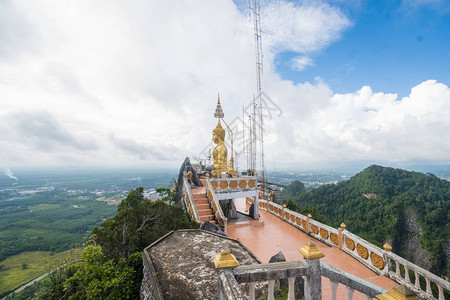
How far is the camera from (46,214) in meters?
52.4

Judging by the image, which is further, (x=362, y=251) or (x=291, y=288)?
(x=362, y=251)

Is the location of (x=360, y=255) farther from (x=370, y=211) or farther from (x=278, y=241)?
(x=370, y=211)

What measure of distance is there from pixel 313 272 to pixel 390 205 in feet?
106

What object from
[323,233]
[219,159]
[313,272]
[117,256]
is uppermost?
[219,159]

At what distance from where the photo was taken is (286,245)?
8.84 metres

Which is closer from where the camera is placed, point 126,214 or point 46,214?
point 126,214

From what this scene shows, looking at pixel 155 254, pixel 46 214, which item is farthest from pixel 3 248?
pixel 155 254

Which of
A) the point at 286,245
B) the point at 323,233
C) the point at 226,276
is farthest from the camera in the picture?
the point at 323,233

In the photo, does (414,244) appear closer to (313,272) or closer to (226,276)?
(313,272)

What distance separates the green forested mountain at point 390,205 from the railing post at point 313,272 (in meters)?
23.7

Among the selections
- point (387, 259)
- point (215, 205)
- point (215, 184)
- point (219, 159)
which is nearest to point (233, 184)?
point (215, 184)

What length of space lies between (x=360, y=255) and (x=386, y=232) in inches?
935

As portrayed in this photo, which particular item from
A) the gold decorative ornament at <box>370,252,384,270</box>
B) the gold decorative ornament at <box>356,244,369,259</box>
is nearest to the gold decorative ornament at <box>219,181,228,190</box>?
the gold decorative ornament at <box>356,244,369,259</box>

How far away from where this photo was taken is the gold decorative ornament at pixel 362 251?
693 centimetres
